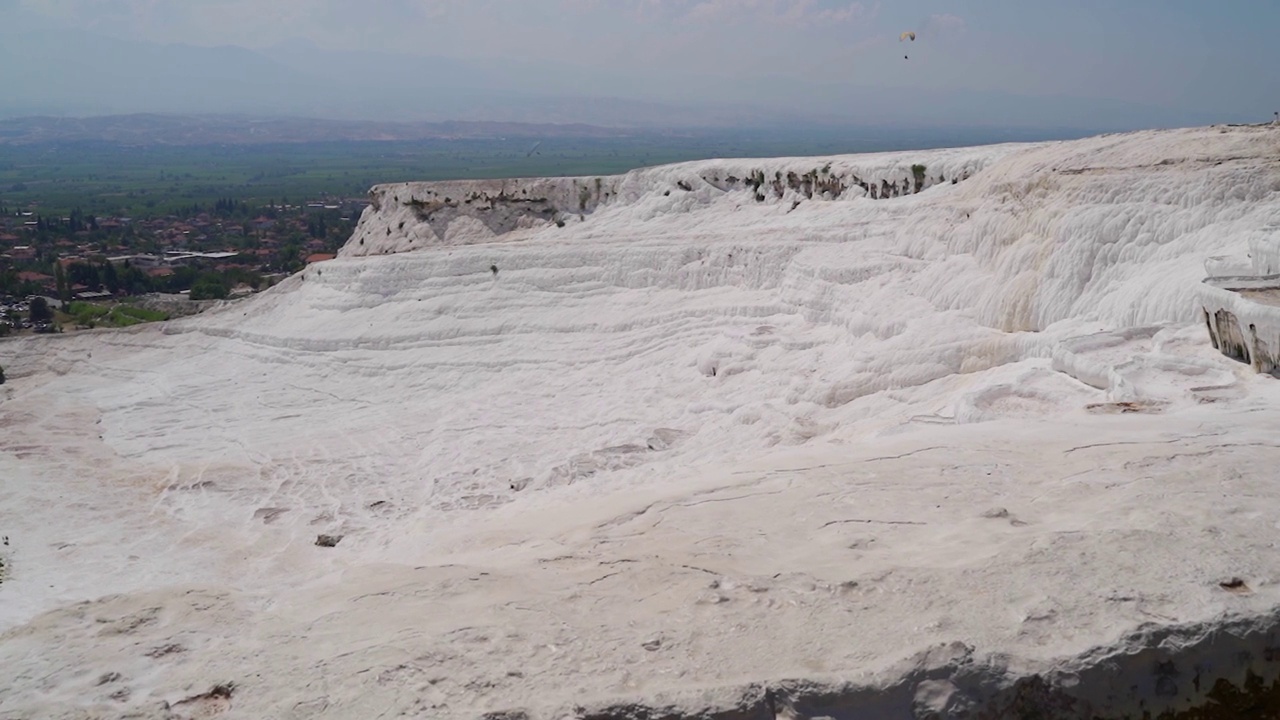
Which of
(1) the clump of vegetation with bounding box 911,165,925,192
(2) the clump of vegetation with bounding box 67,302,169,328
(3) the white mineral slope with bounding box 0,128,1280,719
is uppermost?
(1) the clump of vegetation with bounding box 911,165,925,192

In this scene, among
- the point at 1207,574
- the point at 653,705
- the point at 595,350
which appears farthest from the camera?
the point at 595,350

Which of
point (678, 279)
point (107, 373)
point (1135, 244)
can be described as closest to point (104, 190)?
point (107, 373)

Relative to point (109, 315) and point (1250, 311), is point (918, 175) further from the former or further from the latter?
point (109, 315)

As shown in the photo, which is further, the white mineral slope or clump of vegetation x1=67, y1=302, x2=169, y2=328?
clump of vegetation x1=67, y1=302, x2=169, y2=328

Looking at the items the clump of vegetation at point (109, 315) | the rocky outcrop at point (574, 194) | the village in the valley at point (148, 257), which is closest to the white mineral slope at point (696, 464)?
the rocky outcrop at point (574, 194)

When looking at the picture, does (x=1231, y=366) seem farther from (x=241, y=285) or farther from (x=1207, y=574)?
(x=241, y=285)

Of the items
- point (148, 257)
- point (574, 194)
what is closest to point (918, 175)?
point (574, 194)

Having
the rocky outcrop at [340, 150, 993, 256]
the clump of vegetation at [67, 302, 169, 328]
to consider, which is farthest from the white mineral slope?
the clump of vegetation at [67, 302, 169, 328]

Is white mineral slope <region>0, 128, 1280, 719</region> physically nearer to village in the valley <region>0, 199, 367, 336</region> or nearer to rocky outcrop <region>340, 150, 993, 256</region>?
rocky outcrop <region>340, 150, 993, 256</region>
